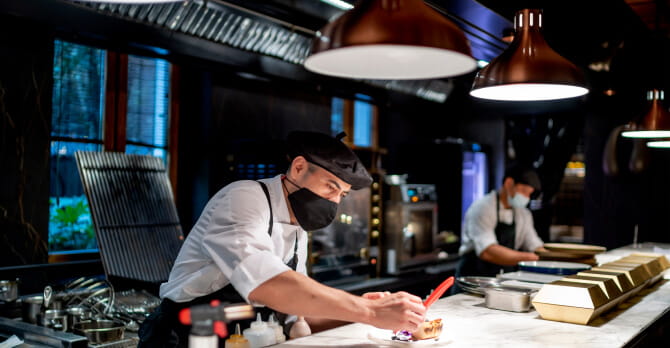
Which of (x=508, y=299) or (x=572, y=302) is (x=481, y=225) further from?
(x=572, y=302)

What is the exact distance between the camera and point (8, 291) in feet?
10.5

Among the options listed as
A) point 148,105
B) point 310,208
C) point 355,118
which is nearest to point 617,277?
point 310,208

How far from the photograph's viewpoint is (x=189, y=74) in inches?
200

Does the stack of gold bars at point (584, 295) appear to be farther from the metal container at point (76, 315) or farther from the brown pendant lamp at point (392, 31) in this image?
the metal container at point (76, 315)

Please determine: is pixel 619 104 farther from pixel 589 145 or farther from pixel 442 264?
pixel 442 264

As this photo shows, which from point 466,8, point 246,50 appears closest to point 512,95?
point 466,8

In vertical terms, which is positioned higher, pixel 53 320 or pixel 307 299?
pixel 307 299

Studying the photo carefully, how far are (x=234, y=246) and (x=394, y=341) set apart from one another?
59 cm

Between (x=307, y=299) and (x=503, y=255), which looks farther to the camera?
(x=503, y=255)

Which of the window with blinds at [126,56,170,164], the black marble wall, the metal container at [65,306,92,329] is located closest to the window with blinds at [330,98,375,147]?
the window with blinds at [126,56,170,164]

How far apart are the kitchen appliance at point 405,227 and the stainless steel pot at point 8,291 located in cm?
362

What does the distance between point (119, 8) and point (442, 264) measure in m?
4.47

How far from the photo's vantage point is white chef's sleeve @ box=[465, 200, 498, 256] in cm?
455

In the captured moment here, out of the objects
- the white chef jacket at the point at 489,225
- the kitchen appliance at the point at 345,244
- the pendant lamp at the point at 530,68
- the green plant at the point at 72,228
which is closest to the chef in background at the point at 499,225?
the white chef jacket at the point at 489,225
